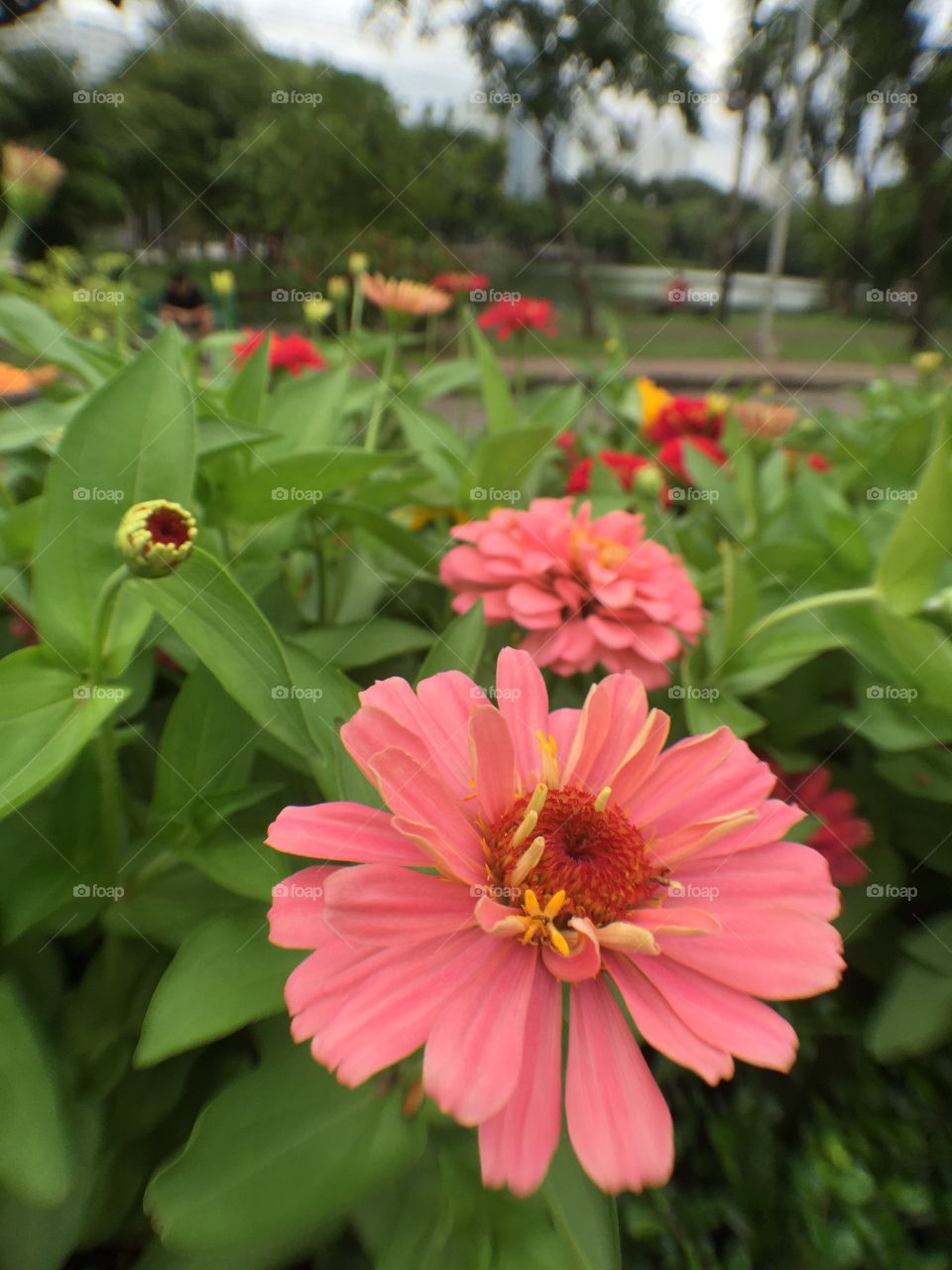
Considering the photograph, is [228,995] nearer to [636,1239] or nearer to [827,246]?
[636,1239]

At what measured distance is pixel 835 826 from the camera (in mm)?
498

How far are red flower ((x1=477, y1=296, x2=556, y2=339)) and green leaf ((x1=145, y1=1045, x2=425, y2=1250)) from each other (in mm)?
993

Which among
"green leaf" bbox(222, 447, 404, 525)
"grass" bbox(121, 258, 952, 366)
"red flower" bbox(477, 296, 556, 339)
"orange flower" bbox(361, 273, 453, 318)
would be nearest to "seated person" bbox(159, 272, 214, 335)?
"grass" bbox(121, 258, 952, 366)

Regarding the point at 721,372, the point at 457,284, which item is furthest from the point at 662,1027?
the point at 721,372

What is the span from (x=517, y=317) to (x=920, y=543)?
0.79 metres

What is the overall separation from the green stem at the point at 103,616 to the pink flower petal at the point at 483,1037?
6.7 inches

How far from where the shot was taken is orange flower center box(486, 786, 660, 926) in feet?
0.81

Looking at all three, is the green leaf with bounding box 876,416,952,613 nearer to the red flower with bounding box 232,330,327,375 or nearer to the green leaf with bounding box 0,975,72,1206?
the green leaf with bounding box 0,975,72,1206

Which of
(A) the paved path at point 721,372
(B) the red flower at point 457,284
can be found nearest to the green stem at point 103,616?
(B) the red flower at point 457,284

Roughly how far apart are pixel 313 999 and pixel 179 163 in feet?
12.3

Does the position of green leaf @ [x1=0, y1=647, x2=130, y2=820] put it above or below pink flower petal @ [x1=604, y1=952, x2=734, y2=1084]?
below

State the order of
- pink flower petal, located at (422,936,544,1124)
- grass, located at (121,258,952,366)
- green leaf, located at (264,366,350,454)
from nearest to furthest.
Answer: pink flower petal, located at (422,936,544,1124) → green leaf, located at (264,366,350,454) → grass, located at (121,258,952,366)

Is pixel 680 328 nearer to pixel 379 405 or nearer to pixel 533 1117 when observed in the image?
pixel 379 405

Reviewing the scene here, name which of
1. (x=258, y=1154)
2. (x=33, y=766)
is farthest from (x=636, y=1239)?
(x=33, y=766)
